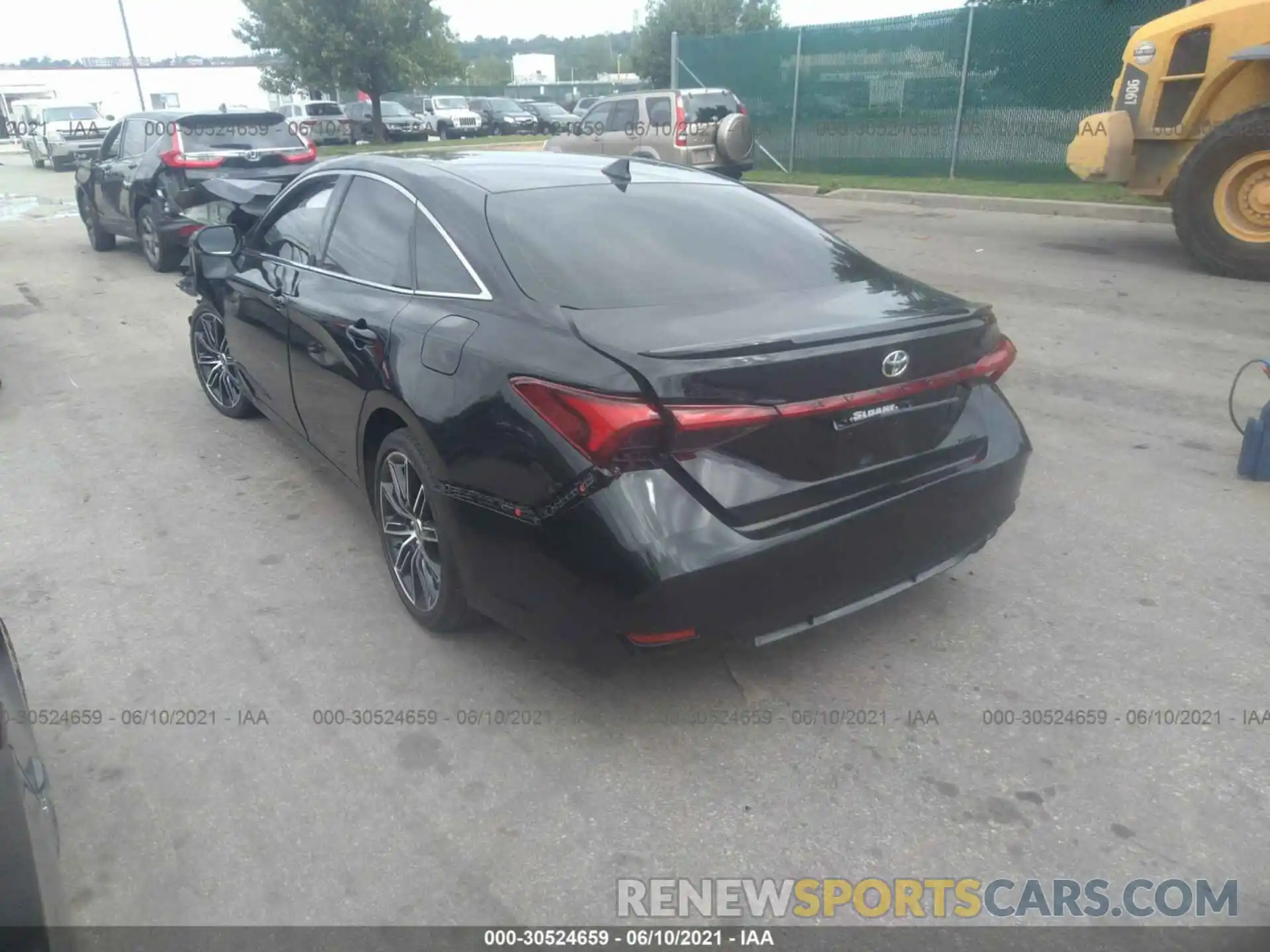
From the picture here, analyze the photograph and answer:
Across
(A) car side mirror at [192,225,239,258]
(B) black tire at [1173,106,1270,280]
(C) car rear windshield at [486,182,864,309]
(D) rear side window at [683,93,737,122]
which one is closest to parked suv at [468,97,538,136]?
(D) rear side window at [683,93,737,122]

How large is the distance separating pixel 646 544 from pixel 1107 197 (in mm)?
13184

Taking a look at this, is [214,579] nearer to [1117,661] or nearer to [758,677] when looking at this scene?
[758,677]

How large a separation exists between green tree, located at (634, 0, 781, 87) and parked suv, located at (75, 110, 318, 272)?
28.7 meters

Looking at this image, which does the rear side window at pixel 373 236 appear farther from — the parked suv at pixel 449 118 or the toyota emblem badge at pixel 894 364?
the parked suv at pixel 449 118

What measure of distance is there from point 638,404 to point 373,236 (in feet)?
6.00

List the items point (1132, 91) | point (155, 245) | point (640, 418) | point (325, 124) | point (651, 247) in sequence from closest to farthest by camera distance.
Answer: point (640, 418)
point (651, 247)
point (1132, 91)
point (155, 245)
point (325, 124)

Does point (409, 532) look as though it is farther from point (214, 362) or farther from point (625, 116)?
point (625, 116)

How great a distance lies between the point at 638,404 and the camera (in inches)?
104

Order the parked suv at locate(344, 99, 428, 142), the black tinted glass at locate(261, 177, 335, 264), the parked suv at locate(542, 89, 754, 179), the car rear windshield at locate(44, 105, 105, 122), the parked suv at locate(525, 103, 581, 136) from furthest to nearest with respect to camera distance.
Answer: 1. the parked suv at locate(525, 103, 581, 136)
2. the parked suv at locate(344, 99, 428, 142)
3. the car rear windshield at locate(44, 105, 105, 122)
4. the parked suv at locate(542, 89, 754, 179)
5. the black tinted glass at locate(261, 177, 335, 264)

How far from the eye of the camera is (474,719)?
3.16 m

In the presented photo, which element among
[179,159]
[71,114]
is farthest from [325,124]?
[179,159]

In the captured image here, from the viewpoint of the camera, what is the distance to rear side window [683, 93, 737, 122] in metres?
16.9

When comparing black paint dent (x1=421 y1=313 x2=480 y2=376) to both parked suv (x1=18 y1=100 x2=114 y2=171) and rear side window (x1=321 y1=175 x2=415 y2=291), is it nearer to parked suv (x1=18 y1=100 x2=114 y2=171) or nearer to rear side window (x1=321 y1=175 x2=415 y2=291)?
rear side window (x1=321 y1=175 x2=415 y2=291)

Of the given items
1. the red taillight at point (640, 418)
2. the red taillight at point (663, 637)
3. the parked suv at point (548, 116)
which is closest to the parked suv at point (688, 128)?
the red taillight at point (640, 418)
